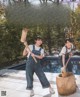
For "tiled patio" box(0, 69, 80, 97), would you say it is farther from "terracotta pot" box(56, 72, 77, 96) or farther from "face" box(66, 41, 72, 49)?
"face" box(66, 41, 72, 49)

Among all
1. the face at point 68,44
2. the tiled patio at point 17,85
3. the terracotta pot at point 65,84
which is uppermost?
the face at point 68,44

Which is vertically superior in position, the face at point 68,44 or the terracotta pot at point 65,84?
the face at point 68,44

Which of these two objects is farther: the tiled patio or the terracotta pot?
the tiled patio

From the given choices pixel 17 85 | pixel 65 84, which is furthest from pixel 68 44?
pixel 17 85

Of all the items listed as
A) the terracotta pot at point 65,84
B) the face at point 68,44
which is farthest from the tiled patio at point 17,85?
the face at point 68,44

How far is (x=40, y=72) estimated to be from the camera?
664 cm

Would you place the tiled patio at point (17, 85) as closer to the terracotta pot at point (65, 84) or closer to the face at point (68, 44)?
the terracotta pot at point (65, 84)

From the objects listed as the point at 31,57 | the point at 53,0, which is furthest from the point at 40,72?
the point at 53,0

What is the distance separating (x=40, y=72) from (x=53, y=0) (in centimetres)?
992

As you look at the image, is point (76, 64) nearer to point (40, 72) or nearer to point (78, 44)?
point (78, 44)

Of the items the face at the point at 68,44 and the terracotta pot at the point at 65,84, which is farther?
the face at the point at 68,44

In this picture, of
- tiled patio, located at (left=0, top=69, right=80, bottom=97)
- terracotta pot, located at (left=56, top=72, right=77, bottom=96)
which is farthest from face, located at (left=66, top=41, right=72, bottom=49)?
tiled patio, located at (left=0, top=69, right=80, bottom=97)

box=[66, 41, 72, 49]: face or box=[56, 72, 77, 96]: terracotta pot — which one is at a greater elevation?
box=[66, 41, 72, 49]: face

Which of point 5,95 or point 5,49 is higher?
point 5,49
